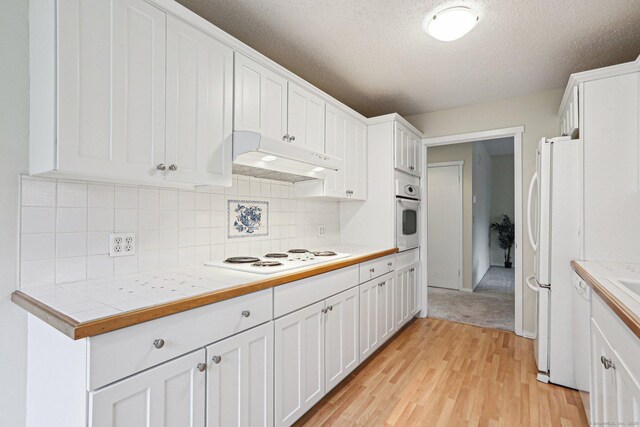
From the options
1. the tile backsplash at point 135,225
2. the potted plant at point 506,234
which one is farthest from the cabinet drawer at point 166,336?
the potted plant at point 506,234

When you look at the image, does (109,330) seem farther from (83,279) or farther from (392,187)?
(392,187)

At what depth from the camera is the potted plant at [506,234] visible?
677cm

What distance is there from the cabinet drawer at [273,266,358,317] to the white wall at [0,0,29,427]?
1.04m

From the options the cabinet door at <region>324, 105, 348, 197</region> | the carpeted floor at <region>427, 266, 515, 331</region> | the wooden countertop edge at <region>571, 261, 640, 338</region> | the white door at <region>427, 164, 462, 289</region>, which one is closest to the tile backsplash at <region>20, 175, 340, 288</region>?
the cabinet door at <region>324, 105, 348, 197</region>

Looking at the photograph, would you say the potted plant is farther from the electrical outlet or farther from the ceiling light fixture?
the electrical outlet

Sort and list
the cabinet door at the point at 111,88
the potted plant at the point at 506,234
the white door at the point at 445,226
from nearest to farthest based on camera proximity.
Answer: the cabinet door at the point at 111,88 → the white door at the point at 445,226 → the potted plant at the point at 506,234

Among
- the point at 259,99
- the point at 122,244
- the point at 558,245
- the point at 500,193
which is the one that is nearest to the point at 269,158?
the point at 259,99

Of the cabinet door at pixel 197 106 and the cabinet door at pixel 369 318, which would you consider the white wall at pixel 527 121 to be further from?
the cabinet door at pixel 197 106

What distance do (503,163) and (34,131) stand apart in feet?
26.5

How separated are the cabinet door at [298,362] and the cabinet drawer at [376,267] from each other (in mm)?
592

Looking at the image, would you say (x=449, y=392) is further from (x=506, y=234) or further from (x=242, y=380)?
(x=506, y=234)

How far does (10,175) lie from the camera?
124cm

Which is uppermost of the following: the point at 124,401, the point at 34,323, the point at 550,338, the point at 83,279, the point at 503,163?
the point at 503,163

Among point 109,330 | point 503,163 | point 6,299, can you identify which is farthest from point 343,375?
point 503,163
